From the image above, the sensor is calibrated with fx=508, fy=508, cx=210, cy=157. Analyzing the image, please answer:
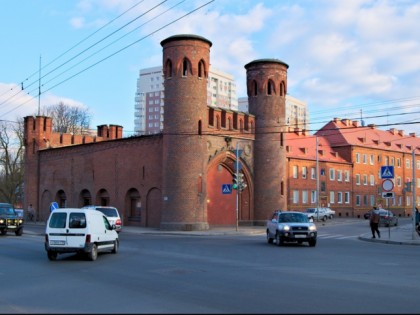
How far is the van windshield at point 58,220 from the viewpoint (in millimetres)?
16891

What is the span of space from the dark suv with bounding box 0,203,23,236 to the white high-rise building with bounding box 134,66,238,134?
402 ft

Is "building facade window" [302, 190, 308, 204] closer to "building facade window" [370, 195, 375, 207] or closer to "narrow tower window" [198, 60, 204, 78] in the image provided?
"building facade window" [370, 195, 375, 207]

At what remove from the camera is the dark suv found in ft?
98.0

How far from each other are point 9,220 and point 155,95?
127 m

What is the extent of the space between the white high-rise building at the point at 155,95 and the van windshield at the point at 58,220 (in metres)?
136

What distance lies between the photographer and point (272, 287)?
36.7ft

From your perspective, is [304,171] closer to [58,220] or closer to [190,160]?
[190,160]

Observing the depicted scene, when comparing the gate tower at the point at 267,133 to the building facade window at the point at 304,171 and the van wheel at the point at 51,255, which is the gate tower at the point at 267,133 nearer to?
the building facade window at the point at 304,171

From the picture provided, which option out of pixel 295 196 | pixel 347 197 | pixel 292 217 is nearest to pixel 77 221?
pixel 292 217

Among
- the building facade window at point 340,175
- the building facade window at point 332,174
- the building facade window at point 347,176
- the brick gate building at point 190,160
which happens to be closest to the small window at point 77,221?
the brick gate building at point 190,160

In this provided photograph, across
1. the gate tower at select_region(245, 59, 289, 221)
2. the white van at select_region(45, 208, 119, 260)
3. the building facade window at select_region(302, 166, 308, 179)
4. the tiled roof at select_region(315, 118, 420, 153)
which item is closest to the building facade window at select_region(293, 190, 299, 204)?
the building facade window at select_region(302, 166, 308, 179)

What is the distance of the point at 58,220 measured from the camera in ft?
55.8

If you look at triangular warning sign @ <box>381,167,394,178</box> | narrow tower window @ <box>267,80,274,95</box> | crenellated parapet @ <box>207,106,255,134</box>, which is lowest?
triangular warning sign @ <box>381,167,394,178</box>

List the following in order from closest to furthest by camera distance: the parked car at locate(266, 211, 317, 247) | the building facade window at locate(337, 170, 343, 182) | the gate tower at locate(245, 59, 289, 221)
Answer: the parked car at locate(266, 211, 317, 247) < the gate tower at locate(245, 59, 289, 221) < the building facade window at locate(337, 170, 343, 182)
